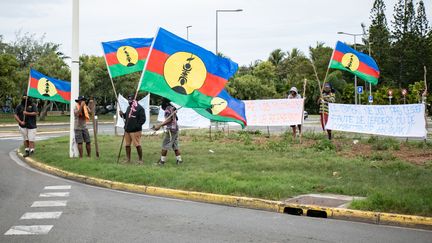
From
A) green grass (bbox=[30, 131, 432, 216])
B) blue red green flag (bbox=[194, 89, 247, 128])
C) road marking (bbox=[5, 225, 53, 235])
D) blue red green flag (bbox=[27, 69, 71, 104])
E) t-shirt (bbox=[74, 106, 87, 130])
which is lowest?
road marking (bbox=[5, 225, 53, 235])

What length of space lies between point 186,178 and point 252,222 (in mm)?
Answer: 3024

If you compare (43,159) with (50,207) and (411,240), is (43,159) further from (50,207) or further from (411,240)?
(411,240)

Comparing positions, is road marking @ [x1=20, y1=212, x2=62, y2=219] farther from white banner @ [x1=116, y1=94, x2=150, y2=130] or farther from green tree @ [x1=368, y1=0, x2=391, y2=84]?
green tree @ [x1=368, y1=0, x2=391, y2=84]

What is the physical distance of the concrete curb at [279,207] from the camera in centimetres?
720

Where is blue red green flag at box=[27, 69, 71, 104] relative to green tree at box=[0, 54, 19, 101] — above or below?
below

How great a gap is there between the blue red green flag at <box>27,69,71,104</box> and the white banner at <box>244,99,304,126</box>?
7.22 meters

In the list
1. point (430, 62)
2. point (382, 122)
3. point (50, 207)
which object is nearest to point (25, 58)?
point (430, 62)

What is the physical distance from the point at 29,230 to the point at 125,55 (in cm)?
856

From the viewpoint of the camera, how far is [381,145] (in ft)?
49.2

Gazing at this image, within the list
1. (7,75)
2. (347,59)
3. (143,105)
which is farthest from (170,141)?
(7,75)

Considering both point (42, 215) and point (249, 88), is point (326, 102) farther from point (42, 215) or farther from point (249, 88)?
point (249, 88)

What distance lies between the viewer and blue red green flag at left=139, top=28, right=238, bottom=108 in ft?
39.1

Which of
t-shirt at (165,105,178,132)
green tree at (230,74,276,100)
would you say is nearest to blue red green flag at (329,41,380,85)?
t-shirt at (165,105,178,132)

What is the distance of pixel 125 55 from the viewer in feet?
47.9
